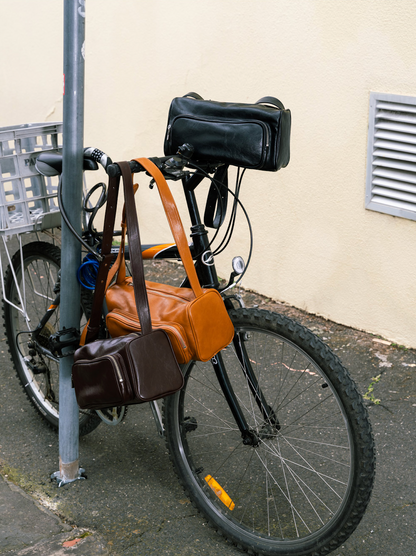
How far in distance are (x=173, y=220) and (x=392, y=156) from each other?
6.30 ft

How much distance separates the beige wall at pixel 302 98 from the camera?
3.53m

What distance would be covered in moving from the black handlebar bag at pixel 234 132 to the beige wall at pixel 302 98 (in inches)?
59.9

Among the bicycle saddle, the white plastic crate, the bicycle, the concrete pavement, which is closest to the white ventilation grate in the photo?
the concrete pavement

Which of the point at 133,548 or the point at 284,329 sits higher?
the point at 284,329

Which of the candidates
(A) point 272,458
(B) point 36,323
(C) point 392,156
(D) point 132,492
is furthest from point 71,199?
(C) point 392,156

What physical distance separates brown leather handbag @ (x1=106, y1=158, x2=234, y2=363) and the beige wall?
6.13 ft

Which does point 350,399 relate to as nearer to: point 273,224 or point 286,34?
point 273,224

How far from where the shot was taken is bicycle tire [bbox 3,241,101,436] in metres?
2.91

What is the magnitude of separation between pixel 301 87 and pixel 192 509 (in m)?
2.51

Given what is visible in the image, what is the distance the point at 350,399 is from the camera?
206 cm

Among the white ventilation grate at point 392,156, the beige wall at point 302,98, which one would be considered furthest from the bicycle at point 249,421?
the white ventilation grate at point 392,156

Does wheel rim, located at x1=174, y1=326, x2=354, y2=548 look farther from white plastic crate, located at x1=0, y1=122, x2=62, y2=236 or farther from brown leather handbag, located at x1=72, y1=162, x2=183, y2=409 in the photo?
white plastic crate, located at x1=0, y1=122, x2=62, y2=236

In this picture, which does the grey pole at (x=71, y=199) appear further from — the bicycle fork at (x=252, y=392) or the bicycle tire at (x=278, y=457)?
the bicycle fork at (x=252, y=392)

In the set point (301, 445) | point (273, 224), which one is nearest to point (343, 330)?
point (273, 224)
